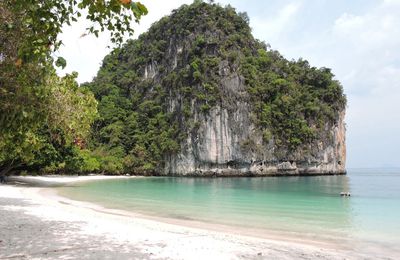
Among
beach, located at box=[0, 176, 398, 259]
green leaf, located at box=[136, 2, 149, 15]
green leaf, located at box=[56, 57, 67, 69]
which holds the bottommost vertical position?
beach, located at box=[0, 176, 398, 259]

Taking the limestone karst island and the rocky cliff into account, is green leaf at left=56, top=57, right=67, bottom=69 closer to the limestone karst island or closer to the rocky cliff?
the limestone karst island

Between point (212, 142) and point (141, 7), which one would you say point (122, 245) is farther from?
point (212, 142)

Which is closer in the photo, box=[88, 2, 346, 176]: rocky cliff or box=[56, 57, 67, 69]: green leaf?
box=[56, 57, 67, 69]: green leaf

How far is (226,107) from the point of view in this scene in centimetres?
6225

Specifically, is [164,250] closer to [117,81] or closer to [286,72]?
[286,72]

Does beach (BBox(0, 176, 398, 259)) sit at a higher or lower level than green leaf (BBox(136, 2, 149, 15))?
lower

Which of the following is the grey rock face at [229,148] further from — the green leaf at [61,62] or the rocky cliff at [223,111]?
the green leaf at [61,62]

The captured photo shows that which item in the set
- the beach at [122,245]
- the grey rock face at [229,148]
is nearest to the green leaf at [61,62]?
the beach at [122,245]

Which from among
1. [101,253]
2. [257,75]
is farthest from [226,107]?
[101,253]

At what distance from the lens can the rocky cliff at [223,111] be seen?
62.0 m

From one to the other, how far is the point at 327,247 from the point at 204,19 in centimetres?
6762

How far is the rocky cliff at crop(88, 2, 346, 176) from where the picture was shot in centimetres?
6200

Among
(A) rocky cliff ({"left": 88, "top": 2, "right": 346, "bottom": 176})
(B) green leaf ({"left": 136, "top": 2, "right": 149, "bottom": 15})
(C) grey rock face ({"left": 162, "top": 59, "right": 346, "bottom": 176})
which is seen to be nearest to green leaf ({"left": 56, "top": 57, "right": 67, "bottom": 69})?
(B) green leaf ({"left": 136, "top": 2, "right": 149, "bottom": 15})

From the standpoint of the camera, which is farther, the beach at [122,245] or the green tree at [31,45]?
the beach at [122,245]
